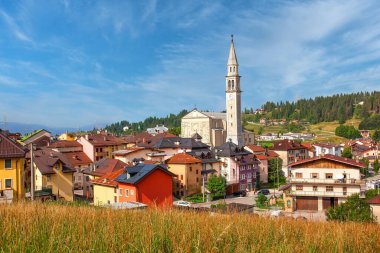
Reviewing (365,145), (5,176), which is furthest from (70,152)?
(365,145)

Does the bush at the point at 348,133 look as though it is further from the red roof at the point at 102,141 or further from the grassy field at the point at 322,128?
the red roof at the point at 102,141

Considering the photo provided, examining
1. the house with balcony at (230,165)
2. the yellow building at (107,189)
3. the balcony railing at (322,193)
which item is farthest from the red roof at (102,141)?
the balcony railing at (322,193)

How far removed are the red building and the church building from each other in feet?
151

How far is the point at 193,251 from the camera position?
438cm

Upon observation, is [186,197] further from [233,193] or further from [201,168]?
[233,193]

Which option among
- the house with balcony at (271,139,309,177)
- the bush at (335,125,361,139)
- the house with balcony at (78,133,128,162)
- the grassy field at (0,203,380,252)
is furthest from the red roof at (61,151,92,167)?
the bush at (335,125,361,139)

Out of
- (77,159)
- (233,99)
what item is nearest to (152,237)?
(77,159)

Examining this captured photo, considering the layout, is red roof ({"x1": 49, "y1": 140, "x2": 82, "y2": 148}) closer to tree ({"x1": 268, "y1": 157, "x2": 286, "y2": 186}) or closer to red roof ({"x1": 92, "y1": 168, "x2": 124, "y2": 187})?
red roof ({"x1": 92, "y1": 168, "x2": 124, "y2": 187})

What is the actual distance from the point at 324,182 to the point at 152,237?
31.4m

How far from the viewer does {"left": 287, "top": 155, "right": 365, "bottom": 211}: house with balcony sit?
32375mm

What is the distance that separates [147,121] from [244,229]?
192 m

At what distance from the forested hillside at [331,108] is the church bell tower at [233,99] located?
83.1 metres

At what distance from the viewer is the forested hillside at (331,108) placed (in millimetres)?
152750

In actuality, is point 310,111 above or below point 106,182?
above
